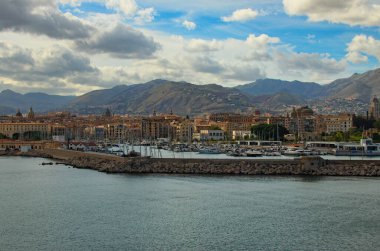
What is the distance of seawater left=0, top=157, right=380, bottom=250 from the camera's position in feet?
67.3

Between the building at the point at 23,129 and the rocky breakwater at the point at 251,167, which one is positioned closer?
the rocky breakwater at the point at 251,167

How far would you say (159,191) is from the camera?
105 feet

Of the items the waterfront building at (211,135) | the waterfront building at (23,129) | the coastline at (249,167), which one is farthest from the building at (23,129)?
the coastline at (249,167)

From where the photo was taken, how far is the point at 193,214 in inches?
995

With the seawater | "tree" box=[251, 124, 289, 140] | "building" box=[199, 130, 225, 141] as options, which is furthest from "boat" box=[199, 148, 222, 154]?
"building" box=[199, 130, 225, 141]

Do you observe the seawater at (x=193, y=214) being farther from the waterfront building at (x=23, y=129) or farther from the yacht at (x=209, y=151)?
the waterfront building at (x=23, y=129)

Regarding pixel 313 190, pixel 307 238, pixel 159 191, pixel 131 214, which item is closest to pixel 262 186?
pixel 313 190

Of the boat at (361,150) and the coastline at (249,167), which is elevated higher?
the boat at (361,150)

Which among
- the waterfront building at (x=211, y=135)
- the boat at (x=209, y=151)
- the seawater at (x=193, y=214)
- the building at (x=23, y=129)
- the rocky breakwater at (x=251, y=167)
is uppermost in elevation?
the building at (x=23, y=129)

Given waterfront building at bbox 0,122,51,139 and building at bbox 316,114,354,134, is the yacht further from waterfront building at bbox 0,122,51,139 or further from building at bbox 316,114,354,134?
waterfront building at bbox 0,122,51,139

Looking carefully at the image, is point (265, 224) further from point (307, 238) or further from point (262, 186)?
point (262, 186)

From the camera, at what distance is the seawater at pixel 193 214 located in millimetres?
20516

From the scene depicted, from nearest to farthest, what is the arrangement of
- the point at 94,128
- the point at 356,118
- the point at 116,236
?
the point at 116,236 → the point at 356,118 → the point at 94,128

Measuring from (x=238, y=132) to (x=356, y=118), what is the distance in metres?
21.2
